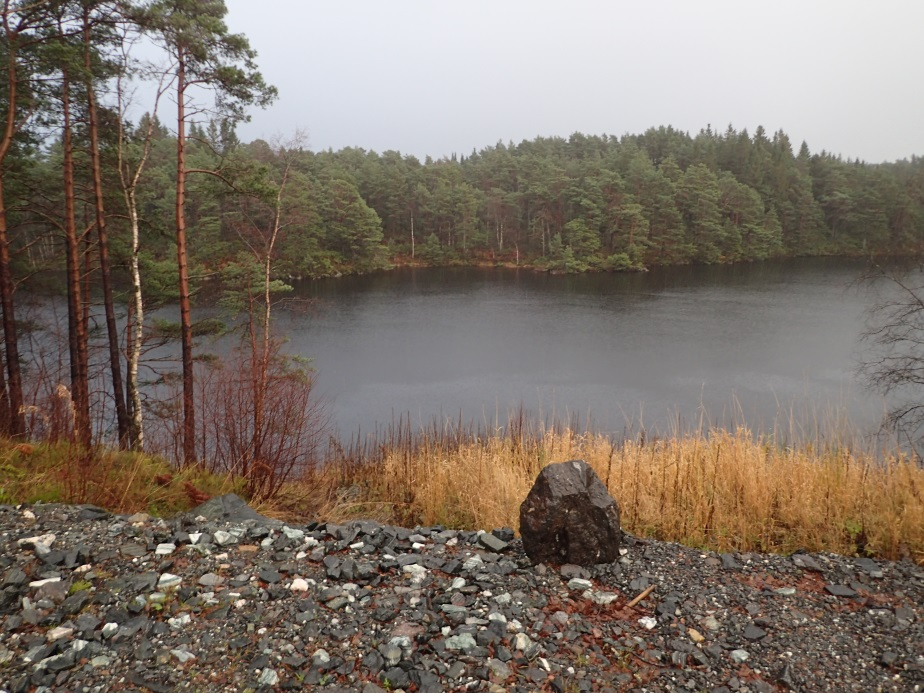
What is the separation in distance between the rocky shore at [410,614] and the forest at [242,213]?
6.44 feet

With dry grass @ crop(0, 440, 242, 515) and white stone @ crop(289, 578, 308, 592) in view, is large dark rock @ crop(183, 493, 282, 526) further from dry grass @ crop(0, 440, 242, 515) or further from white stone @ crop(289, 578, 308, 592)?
white stone @ crop(289, 578, 308, 592)

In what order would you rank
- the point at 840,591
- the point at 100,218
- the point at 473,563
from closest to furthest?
1. the point at 840,591
2. the point at 473,563
3. the point at 100,218

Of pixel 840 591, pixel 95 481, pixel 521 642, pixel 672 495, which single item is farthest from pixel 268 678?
pixel 672 495

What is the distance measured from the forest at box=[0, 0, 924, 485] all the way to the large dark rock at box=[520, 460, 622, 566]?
9.17 ft

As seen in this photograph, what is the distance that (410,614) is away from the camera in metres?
2.96

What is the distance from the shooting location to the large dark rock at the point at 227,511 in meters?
4.08

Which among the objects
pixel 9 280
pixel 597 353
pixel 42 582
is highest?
pixel 9 280

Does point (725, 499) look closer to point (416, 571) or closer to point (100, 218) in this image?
point (416, 571)

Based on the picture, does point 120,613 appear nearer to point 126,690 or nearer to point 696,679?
point 126,690

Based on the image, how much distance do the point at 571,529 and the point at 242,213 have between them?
48.5 ft

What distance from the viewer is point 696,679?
2641 mm

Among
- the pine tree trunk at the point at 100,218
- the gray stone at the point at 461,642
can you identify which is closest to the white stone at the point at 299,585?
the gray stone at the point at 461,642

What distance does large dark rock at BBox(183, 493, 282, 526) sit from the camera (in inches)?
161

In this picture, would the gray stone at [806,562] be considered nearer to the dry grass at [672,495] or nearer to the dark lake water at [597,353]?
the dry grass at [672,495]
